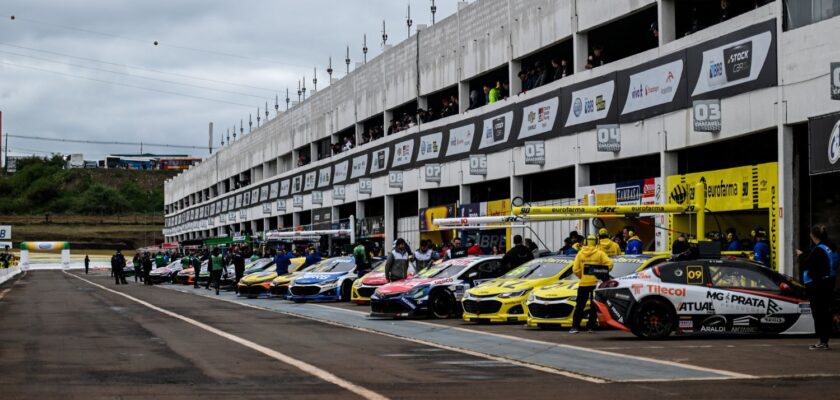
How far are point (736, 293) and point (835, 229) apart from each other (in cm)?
800

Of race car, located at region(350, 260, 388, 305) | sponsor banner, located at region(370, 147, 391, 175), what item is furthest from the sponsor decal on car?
sponsor banner, located at region(370, 147, 391, 175)

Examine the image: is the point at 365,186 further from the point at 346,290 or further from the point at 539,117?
the point at 346,290

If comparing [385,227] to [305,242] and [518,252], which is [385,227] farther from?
[518,252]

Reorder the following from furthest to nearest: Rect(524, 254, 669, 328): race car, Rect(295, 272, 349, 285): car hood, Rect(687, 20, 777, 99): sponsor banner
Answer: Rect(295, 272, 349, 285): car hood
Rect(687, 20, 777, 99): sponsor banner
Rect(524, 254, 669, 328): race car

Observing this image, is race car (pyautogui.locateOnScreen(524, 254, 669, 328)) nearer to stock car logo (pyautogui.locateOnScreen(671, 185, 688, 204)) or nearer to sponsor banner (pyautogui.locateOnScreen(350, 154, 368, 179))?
stock car logo (pyautogui.locateOnScreen(671, 185, 688, 204))

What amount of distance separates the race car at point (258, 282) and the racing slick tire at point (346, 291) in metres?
4.38

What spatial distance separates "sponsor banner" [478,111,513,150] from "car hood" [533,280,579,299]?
20036 mm

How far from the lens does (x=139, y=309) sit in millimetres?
28531

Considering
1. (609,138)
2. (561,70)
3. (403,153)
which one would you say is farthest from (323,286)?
(403,153)

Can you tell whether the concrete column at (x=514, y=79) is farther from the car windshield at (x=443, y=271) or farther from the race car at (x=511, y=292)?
the race car at (x=511, y=292)

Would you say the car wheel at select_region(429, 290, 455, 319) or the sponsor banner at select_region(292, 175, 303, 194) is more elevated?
the sponsor banner at select_region(292, 175, 303, 194)

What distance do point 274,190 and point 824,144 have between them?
194 feet

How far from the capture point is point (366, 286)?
29.5 metres

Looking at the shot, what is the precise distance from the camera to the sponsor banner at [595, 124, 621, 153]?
108 feet
